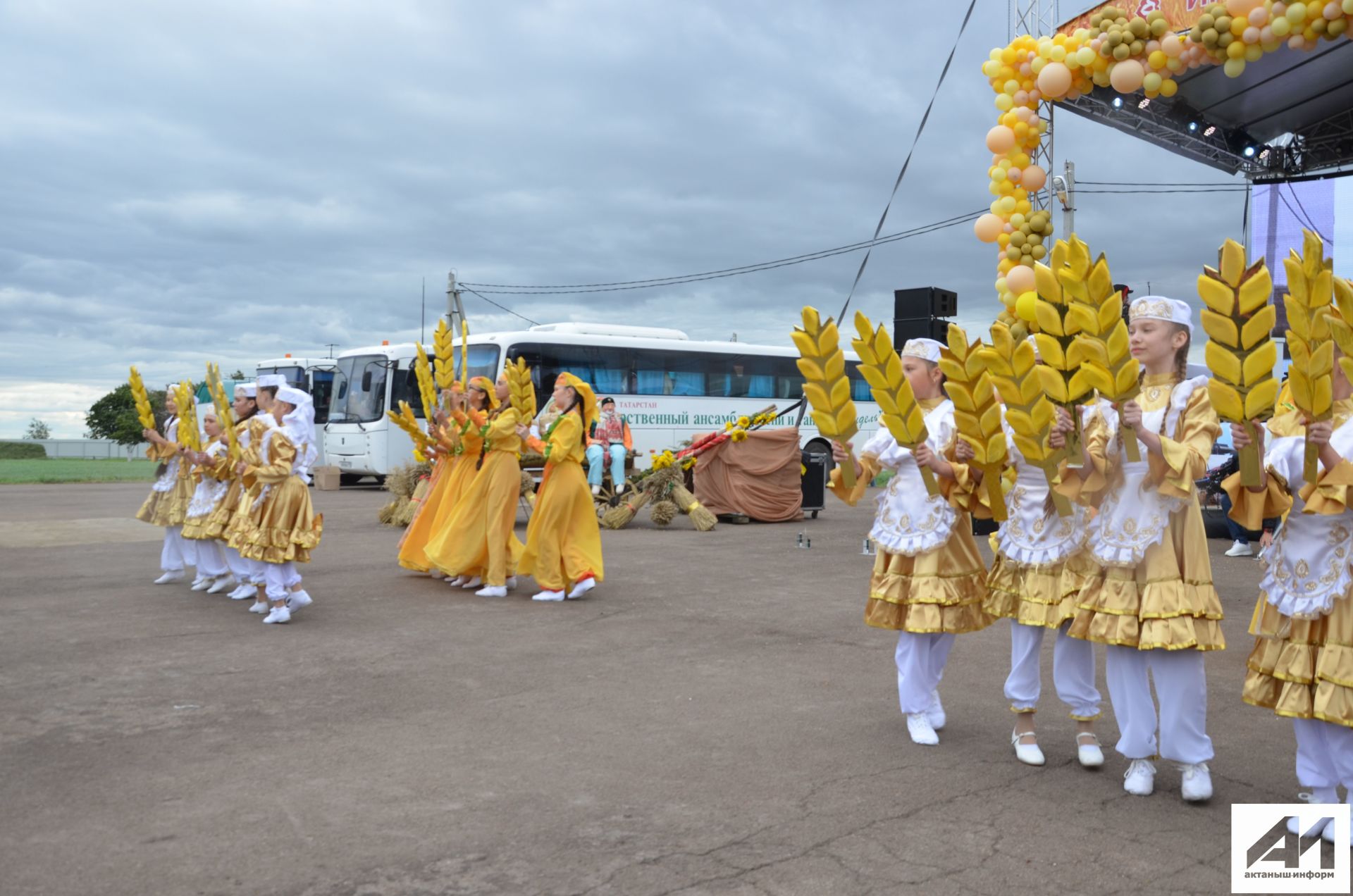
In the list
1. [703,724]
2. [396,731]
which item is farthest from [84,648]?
[703,724]

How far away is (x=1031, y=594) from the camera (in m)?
4.49

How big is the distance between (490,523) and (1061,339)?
6237 mm

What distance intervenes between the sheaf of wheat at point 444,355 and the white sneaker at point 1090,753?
6187 millimetres

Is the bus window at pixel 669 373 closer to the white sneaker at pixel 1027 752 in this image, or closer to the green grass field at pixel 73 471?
the green grass field at pixel 73 471

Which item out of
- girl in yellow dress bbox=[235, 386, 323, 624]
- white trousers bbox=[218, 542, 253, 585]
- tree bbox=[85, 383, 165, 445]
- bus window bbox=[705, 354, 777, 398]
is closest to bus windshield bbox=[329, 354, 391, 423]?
bus window bbox=[705, 354, 777, 398]

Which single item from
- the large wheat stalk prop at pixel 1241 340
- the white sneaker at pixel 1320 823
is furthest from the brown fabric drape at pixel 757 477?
the large wheat stalk prop at pixel 1241 340

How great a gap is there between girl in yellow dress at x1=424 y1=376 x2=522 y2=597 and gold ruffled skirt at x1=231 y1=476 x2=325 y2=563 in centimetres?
150

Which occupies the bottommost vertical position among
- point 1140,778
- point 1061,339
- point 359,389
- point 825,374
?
point 1140,778

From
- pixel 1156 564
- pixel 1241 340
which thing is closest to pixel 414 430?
pixel 1156 564

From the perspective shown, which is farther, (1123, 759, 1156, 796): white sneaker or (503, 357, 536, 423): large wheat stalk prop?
(503, 357, 536, 423): large wheat stalk prop

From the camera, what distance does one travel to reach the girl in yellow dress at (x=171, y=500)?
9.62m

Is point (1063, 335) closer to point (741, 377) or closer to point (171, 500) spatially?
point (171, 500)

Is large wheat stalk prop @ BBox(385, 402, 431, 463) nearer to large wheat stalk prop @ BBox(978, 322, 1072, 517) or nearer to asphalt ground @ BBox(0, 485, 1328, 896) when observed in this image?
asphalt ground @ BBox(0, 485, 1328, 896)

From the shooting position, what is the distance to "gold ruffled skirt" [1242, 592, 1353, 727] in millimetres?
3570
